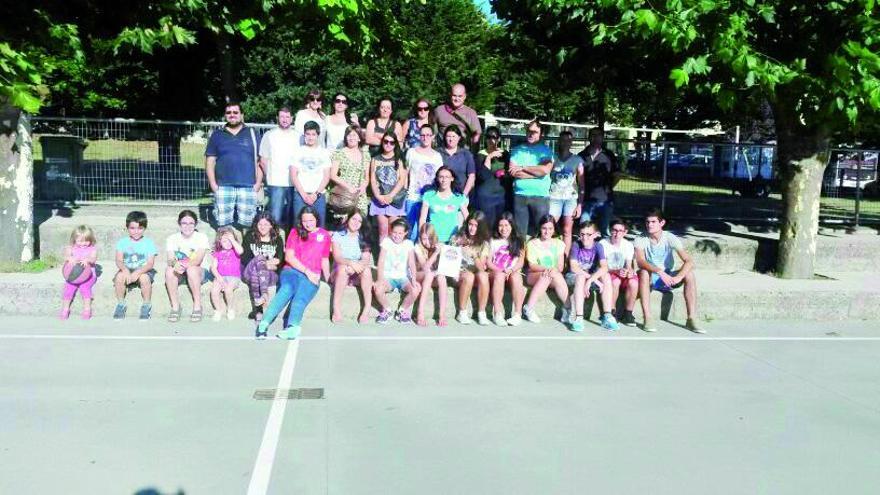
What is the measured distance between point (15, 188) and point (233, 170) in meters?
2.50

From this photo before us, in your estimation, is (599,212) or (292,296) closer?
(292,296)

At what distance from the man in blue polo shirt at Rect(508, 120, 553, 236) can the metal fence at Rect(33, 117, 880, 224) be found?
8.01ft

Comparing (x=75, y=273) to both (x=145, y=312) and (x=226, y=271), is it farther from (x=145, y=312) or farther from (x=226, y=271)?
(x=226, y=271)

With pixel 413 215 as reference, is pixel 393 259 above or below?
below

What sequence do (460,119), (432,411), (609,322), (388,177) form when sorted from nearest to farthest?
(432,411), (609,322), (388,177), (460,119)

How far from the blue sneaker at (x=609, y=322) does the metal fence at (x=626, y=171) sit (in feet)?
12.5

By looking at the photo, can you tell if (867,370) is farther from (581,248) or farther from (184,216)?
(184,216)

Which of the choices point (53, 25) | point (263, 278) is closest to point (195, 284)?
point (263, 278)

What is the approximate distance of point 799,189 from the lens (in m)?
11.1

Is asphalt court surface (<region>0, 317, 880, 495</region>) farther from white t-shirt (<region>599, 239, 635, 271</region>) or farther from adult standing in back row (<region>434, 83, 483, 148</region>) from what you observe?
adult standing in back row (<region>434, 83, 483, 148</region>)

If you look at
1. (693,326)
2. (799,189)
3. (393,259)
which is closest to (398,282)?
(393,259)

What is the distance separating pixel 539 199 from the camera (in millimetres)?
10219

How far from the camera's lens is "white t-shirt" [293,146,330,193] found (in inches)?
380

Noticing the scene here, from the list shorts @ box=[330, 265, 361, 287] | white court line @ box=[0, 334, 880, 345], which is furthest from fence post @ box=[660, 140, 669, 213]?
shorts @ box=[330, 265, 361, 287]
